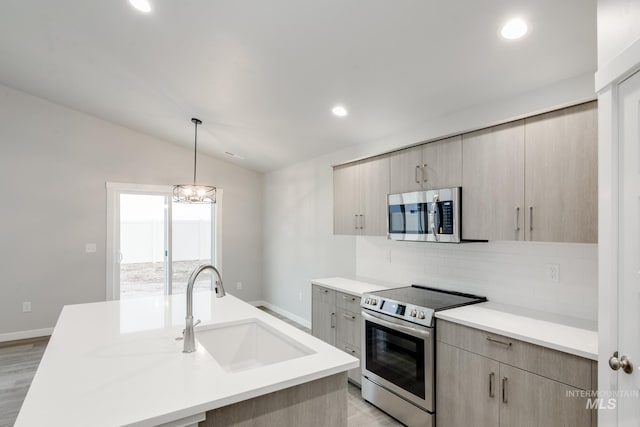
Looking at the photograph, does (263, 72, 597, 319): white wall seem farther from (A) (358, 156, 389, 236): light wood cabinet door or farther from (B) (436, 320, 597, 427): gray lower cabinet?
(B) (436, 320, 597, 427): gray lower cabinet

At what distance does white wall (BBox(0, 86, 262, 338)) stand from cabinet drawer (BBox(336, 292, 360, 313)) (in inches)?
147

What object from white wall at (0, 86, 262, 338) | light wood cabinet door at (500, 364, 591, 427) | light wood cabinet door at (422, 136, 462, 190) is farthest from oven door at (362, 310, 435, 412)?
white wall at (0, 86, 262, 338)

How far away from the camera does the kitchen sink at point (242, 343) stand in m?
1.94

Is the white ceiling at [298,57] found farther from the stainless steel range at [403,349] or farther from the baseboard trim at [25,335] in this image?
the baseboard trim at [25,335]

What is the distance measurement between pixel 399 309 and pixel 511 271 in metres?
0.87

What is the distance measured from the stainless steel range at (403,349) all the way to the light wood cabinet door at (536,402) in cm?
49

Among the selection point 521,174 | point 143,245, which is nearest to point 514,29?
point 521,174

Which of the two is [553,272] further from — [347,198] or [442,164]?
[347,198]

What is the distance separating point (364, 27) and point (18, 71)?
4.20 metres

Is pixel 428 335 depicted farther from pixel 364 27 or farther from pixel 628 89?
pixel 364 27

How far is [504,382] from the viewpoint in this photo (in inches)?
75.9

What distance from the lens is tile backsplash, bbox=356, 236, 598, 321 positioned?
2.12 meters

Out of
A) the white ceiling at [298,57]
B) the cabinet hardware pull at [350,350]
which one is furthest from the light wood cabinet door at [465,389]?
the white ceiling at [298,57]

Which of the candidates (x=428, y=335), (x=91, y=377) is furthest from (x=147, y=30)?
(x=428, y=335)
